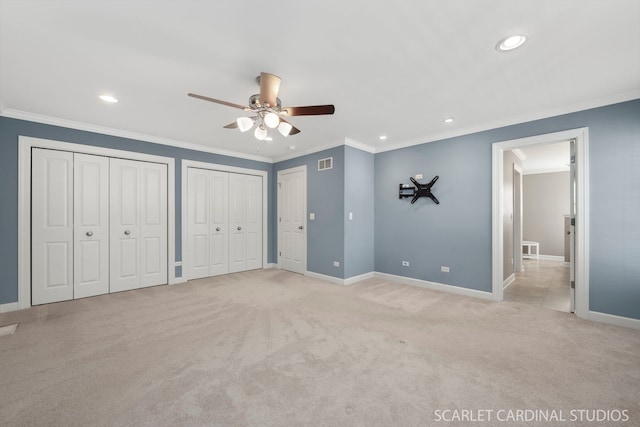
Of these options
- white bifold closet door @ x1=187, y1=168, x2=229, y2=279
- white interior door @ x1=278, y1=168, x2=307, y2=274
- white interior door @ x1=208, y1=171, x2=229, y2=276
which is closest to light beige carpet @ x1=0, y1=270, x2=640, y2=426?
white bifold closet door @ x1=187, y1=168, x2=229, y2=279

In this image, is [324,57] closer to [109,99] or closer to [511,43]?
[511,43]

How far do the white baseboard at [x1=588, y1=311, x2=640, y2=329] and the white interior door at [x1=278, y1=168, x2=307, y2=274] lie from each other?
429cm

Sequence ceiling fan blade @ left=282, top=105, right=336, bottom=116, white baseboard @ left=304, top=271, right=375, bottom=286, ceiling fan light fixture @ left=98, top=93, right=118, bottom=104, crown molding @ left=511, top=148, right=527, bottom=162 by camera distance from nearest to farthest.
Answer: ceiling fan blade @ left=282, top=105, right=336, bottom=116, ceiling fan light fixture @ left=98, top=93, right=118, bottom=104, white baseboard @ left=304, top=271, right=375, bottom=286, crown molding @ left=511, top=148, right=527, bottom=162

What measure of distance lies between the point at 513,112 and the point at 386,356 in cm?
347

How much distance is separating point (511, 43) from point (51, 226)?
19.0 feet

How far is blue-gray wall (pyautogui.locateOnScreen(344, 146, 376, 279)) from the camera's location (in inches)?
190

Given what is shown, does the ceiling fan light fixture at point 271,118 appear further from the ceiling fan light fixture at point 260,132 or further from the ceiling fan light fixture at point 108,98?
the ceiling fan light fixture at point 108,98

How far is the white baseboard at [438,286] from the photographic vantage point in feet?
13.0

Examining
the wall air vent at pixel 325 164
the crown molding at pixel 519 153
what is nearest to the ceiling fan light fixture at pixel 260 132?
the wall air vent at pixel 325 164

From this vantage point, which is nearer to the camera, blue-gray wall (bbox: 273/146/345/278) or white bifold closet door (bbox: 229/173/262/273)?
blue-gray wall (bbox: 273/146/345/278)

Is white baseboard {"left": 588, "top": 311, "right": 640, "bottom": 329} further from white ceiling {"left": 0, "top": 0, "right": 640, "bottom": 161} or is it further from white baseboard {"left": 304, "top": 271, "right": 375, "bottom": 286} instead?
white baseboard {"left": 304, "top": 271, "right": 375, "bottom": 286}

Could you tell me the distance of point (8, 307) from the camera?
3.44m

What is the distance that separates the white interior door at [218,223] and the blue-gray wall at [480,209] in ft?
10.3

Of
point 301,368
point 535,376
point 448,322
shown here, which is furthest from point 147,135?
point 535,376
